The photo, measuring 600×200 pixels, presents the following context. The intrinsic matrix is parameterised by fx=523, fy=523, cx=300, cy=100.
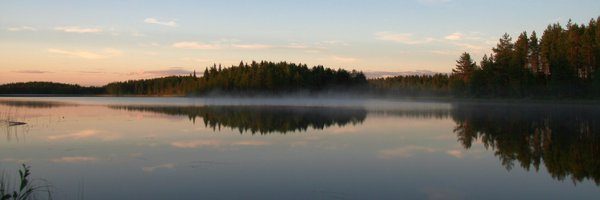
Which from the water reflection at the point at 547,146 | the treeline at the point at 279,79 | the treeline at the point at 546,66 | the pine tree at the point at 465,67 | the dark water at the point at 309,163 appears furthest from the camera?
the treeline at the point at 279,79

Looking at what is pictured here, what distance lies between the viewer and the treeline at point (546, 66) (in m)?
61.2

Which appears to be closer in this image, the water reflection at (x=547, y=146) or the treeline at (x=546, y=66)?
the water reflection at (x=547, y=146)

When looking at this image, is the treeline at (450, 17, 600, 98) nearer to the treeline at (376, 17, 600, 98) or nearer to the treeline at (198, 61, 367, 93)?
the treeline at (376, 17, 600, 98)

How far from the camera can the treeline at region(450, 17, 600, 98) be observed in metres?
61.2

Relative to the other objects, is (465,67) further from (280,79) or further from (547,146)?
(547,146)

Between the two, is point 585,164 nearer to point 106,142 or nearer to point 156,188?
point 156,188

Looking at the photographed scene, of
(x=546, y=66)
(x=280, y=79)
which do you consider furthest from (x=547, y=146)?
(x=280, y=79)

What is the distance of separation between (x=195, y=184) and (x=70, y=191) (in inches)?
95.9

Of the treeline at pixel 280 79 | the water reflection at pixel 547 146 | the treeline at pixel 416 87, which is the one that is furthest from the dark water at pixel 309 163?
the treeline at pixel 280 79

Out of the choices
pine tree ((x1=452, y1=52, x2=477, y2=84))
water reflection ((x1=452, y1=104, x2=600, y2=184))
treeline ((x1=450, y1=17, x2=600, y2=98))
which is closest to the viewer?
water reflection ((x1=452, y1=104, x2=600, y2=184))

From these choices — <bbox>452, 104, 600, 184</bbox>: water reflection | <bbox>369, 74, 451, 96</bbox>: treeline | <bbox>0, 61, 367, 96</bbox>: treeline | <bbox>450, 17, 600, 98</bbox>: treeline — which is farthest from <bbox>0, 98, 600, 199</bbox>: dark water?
<bbox>0, 61, 367, 96</bbox>: treeline

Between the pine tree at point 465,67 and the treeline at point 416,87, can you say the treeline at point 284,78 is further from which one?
the pine tree at point 465,67

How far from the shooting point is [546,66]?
6750 cm

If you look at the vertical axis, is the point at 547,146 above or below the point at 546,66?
below
